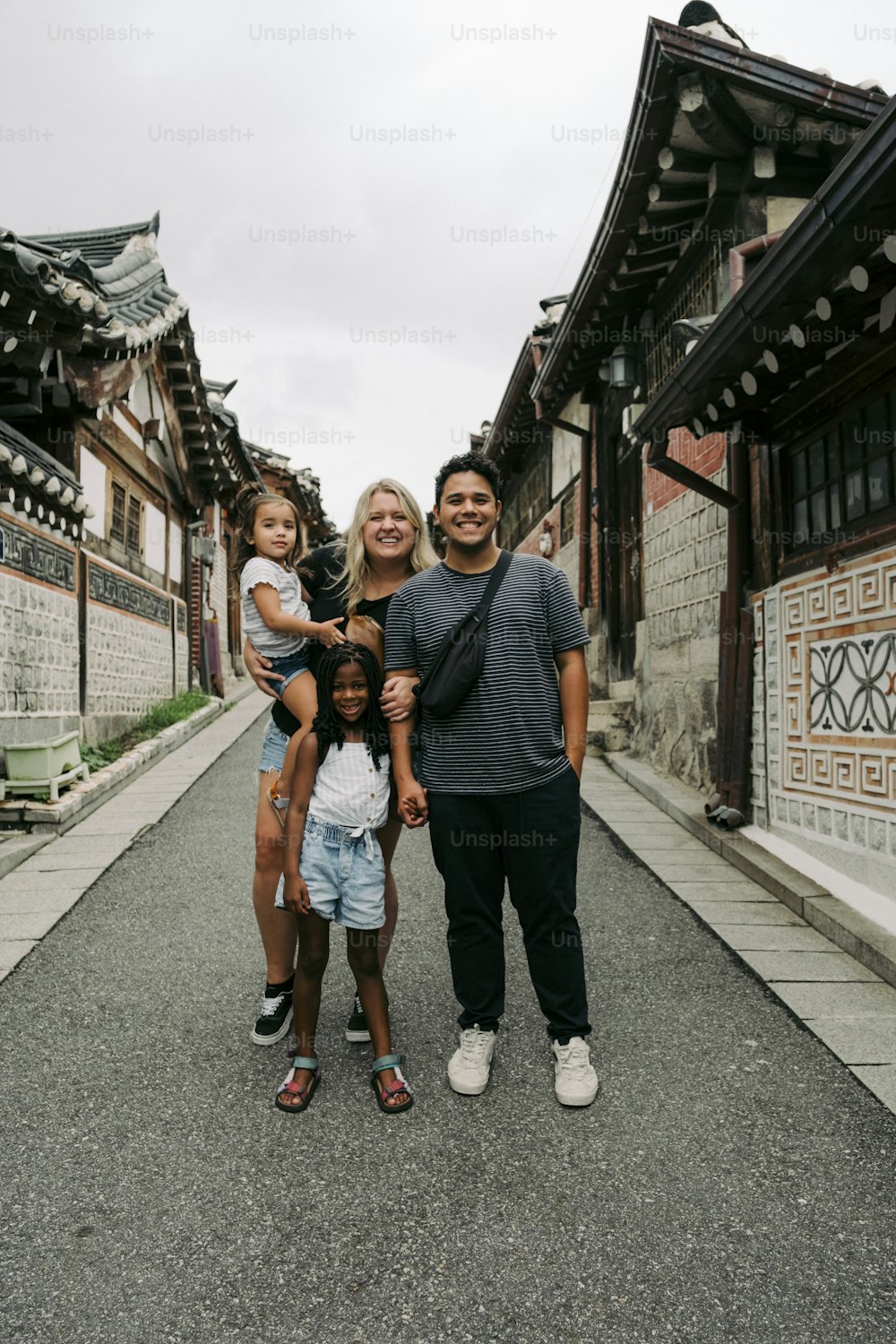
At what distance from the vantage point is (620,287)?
8.98m

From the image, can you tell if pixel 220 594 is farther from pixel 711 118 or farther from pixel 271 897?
pixel 271 897

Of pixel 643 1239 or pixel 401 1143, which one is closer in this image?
pixel 643 1239

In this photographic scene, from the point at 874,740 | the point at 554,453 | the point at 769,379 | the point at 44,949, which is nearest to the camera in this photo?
the point at 44,949

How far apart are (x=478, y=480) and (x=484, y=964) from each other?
5.46ft

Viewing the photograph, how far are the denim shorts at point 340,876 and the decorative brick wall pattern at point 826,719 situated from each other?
297 cm

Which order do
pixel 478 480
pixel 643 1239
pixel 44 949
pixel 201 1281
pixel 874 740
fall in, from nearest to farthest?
pixel 201 1281
pixel 643 1239
pixel 478 480
pixel 44 949
pixel 874 740

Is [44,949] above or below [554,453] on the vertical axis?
below

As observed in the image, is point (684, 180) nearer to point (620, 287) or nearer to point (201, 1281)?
point (620, 287)

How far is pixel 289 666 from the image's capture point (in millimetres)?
3396

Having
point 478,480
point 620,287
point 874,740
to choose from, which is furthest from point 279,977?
point 620,287

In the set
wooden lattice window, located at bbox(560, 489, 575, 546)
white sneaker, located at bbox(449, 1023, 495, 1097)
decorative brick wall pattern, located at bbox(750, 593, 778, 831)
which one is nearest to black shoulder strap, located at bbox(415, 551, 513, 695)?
white sneaker, located at bbox(449, 1023, 495, 1097)

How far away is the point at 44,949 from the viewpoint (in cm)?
453

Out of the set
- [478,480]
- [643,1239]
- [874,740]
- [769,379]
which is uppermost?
[769,379]

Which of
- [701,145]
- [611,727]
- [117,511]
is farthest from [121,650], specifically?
[701,145]
